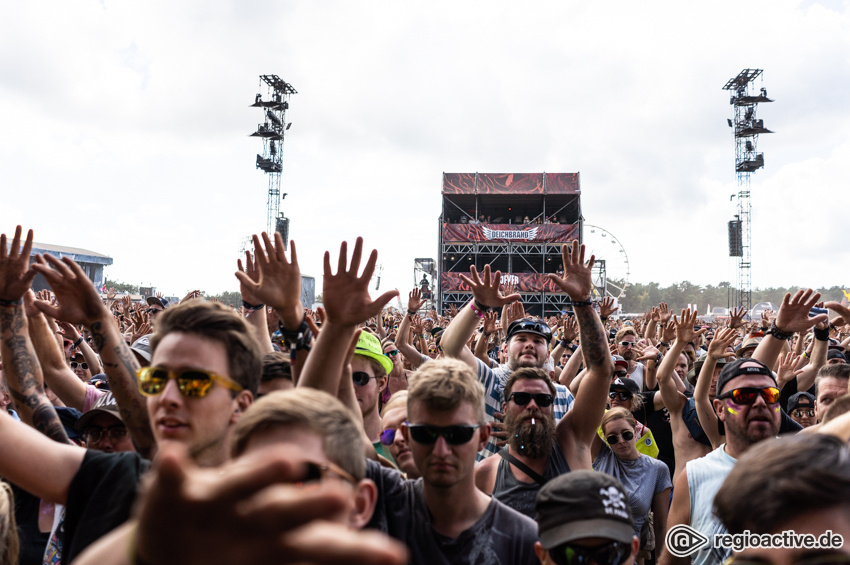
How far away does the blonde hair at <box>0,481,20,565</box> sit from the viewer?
2.09 metres

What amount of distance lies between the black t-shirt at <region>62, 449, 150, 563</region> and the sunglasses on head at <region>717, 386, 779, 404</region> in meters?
2.76

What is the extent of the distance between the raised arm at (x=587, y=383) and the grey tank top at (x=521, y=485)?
0.11 metres

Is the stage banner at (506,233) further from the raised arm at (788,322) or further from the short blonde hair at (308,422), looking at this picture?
the short blonde hair at (308,422)

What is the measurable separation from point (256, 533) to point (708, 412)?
3900 millimetres

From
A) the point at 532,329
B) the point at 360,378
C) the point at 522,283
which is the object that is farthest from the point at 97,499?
the point at 522,283

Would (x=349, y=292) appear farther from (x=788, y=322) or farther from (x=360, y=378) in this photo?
(x=788, y=322)

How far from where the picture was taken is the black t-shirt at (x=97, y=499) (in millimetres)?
1735

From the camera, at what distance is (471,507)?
2.09 metres

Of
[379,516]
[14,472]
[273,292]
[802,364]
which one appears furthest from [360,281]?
[802,364]

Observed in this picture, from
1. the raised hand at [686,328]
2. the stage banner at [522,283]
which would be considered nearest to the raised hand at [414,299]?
the raised hand at [686,328]

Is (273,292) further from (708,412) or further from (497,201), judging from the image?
(497,201)

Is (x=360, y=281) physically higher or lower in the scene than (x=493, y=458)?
higher

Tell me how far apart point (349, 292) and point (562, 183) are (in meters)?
29.5

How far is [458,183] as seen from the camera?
100.0 feet
